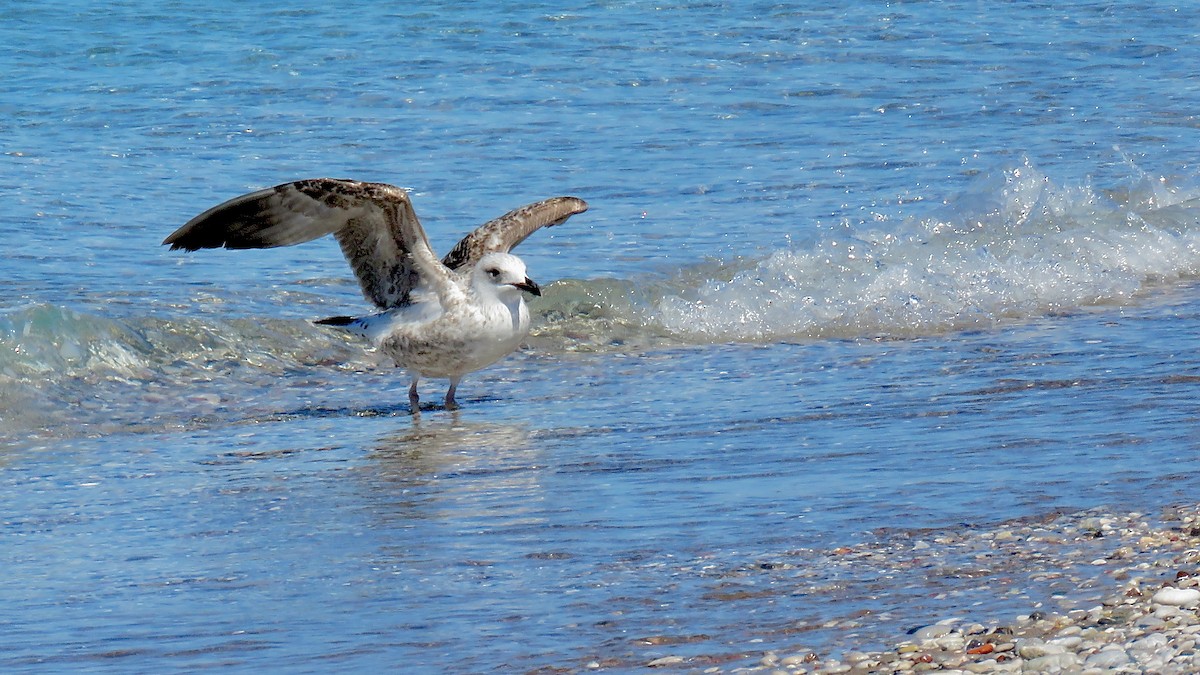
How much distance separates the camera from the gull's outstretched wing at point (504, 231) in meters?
7.90

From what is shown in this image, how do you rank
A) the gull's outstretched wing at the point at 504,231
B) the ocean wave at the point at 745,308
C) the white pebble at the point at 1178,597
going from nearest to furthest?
the white pebble at the point at 1178,597
the ocean wave at the point at 745,308
the gull's outstretched wing at the point at 504,231

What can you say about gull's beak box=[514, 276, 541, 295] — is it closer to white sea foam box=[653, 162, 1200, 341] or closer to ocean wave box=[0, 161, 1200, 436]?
ocean wave box=[0, 161, 1200, 436]

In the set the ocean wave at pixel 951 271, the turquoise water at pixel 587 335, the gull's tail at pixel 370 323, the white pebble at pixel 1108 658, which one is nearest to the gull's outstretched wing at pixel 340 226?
the gull's tail at pixel 370 323

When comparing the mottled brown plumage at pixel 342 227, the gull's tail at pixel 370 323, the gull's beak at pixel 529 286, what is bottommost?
the gull's tail at pixel 370 323

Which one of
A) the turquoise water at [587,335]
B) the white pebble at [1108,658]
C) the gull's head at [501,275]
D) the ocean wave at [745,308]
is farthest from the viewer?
the ocean wave at [745,308]

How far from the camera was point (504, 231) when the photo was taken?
8.01m

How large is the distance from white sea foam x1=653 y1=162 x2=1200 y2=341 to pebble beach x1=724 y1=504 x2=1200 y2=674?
3.66m

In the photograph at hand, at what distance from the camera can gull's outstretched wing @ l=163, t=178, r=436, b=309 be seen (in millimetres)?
7121

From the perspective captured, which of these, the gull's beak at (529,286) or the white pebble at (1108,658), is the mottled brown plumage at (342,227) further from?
the white pebble at (1108,658)

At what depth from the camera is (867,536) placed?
464 cm

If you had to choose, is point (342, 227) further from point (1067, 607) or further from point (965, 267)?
point (1067, 607)

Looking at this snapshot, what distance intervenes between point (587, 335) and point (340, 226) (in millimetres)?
1412

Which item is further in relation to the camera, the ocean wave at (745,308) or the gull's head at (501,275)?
the ocean wave at (745,308)

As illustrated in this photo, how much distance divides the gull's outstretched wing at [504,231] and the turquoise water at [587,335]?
0.51 meters
